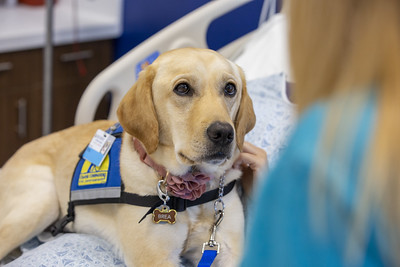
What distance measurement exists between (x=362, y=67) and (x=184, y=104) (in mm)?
833

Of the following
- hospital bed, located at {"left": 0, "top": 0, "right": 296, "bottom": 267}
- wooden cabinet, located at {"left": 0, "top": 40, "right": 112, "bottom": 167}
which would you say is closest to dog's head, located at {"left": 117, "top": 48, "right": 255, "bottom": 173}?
hospital bed, located at {"left": 0, "top": 0, "right": 296, "bottom": 267}

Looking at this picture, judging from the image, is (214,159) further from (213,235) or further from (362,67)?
(362,67)

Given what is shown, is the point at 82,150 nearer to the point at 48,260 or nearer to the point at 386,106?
the point at 48,260

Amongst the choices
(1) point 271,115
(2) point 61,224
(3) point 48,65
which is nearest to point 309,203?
(2) point 61,224

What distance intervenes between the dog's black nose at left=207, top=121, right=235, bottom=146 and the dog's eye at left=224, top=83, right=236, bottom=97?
0.49 feet

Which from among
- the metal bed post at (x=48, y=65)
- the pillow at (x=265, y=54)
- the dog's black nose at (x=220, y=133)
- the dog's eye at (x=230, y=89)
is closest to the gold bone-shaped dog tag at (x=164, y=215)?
the dog's black nose at (x=220, y=133)

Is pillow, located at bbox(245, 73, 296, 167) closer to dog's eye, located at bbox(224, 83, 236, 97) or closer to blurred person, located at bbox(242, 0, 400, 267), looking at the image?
dog's eye, located at bbox(224, 83, 236, 97)

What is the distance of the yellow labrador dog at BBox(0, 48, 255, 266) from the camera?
140 centimetres

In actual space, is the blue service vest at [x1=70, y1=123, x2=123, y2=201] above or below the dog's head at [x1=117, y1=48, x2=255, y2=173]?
below

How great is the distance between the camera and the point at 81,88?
150 inches

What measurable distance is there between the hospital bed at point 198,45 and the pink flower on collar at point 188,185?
31 centimetres

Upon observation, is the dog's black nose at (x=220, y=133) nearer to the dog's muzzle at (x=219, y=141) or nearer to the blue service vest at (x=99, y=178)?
the dog's muzzle at (x=219, y=141)

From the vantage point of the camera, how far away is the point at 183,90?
145 cm

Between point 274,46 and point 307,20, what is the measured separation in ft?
5.57
